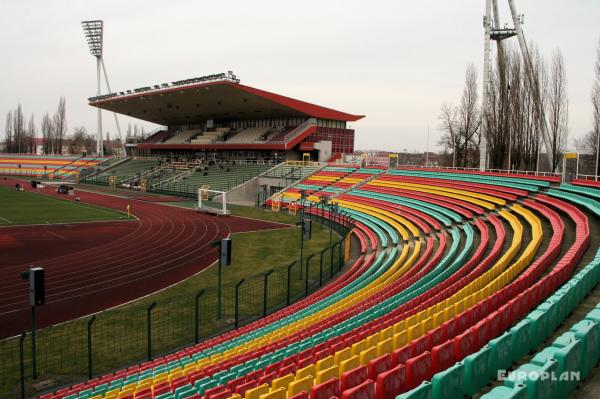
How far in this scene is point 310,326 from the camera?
37.5 ft

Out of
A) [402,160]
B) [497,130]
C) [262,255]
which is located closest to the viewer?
[262,255]

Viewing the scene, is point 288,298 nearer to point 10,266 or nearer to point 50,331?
point 50,331

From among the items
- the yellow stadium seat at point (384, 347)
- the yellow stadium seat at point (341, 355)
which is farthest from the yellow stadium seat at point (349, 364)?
the yellow stadium seat at point (341, 355)

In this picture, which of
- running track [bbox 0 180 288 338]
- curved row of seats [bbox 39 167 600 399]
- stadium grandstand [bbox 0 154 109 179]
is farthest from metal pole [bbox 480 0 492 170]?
stadium grandstand [bbox 0 154 109 179]

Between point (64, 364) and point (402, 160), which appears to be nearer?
point (64, 364)

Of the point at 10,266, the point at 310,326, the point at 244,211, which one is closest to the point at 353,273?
the point at 310,326

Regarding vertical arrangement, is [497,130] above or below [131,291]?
above

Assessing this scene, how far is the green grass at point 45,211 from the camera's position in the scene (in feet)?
116

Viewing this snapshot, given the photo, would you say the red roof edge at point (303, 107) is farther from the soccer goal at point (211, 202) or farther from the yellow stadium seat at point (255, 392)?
the yellow stadium seat at point (255, 392)

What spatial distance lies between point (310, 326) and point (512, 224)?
13.1m

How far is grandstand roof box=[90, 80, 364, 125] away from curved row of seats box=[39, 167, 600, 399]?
37.6 m

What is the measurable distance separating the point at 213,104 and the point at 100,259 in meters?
44.8

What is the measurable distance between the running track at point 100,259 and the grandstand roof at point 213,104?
2384 centimetres

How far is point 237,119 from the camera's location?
235 feet
